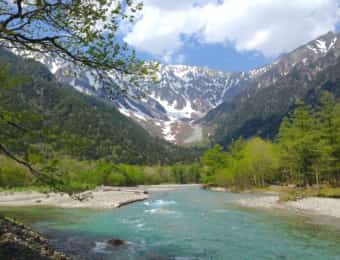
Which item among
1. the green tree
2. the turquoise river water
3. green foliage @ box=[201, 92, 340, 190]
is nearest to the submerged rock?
the turquoise river water

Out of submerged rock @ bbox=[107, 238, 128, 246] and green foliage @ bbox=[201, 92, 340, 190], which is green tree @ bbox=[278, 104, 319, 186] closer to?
green foliage @ bbox=[201, 92, 340, 190]

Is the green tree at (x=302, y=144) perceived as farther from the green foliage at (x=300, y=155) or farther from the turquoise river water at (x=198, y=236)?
the turquoise river water at (x=198, y=236)

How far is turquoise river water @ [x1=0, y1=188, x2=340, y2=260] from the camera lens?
64.6ft

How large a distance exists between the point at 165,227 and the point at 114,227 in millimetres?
4668

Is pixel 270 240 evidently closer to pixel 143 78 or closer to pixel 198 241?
pixel 198 241

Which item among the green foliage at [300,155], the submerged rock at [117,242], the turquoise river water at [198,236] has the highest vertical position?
the green foliage at [300,155]

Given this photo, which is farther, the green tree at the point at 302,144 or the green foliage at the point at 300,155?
the green tree at the point at 302,144

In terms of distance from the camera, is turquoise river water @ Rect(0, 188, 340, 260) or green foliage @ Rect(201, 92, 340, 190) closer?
turquoise river water @ Rect(0, 188, 340, 260)

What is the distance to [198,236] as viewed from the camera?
25391 mm

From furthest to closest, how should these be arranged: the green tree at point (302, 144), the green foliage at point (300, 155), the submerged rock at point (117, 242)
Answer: the green tree at point (302, 144)
the green foliage at point (300, 155)
the submerged rock at point (117, 242)

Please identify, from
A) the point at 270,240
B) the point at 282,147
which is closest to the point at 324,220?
the point at 270,240

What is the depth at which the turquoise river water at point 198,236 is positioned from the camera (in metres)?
19.7

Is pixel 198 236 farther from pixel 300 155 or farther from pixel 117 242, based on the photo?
pixel 300 155

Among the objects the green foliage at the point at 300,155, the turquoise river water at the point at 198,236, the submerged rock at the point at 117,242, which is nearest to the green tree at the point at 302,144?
the green foliage at the point at 300,155
